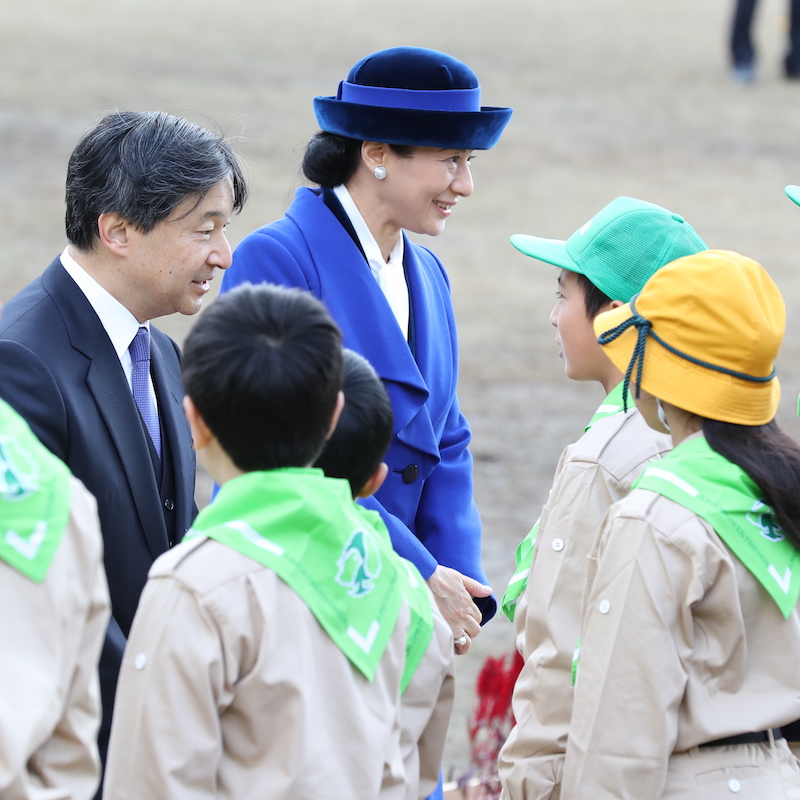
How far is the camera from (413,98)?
2.61m

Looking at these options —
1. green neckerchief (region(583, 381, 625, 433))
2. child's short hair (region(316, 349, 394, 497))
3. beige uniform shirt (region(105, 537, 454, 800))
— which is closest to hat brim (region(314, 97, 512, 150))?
green neckerchief (region(583, 381, 625, 433))

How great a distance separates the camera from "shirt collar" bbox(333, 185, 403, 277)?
108 inches

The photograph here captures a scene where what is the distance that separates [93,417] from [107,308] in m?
0.25

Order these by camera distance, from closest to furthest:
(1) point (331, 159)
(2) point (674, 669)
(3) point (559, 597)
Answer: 1. (2) point (674, 669)
2. (3) point (559, 597)
3. (1) point (331, 159)

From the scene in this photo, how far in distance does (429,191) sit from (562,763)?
1.27 m

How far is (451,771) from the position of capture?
11.7ft

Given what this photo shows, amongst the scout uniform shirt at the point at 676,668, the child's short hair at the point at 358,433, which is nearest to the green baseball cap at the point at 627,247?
→ the scout uniform shirt at the point at 676,668

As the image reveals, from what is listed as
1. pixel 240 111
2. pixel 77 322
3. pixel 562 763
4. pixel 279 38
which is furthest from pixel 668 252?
pixel 279 38

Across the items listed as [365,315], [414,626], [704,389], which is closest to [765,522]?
[704,389]

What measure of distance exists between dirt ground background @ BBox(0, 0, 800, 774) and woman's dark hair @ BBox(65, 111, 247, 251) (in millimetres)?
2226

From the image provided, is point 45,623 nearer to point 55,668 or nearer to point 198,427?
point 55,668

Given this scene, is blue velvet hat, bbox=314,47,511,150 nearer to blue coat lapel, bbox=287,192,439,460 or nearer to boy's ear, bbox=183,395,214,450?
blue coat lapel, bbox=287,192,439,460

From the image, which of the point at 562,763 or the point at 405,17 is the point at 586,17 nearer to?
the point at 405,17

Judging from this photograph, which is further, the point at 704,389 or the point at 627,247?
the point at 627,247
